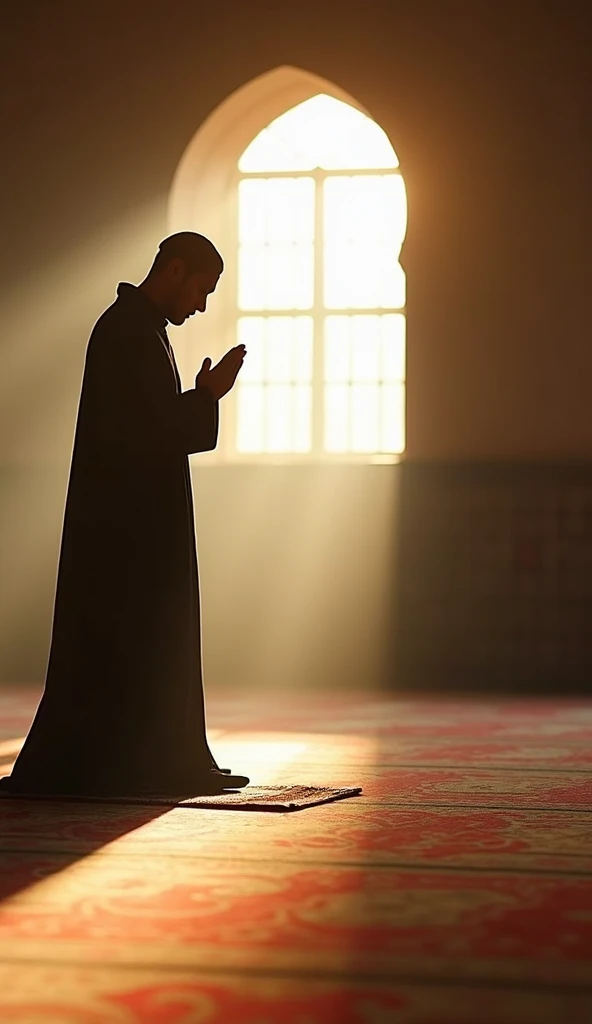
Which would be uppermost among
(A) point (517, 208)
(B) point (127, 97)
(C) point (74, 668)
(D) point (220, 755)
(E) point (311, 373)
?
(B) point (127, 97)

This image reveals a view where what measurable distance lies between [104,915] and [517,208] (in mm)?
7397

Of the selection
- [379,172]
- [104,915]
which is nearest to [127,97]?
[379,172]

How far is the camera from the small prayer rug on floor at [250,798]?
4.10 m

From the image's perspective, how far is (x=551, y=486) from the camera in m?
9.30

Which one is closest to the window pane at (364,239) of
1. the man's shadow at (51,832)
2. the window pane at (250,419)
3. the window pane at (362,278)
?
the window pane at (362,278)

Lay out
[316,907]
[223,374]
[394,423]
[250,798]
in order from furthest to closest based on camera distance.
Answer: [394,423] < [223,374] < [250,798] < [316,907]

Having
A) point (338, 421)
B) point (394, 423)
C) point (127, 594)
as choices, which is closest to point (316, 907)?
point (127, 594)

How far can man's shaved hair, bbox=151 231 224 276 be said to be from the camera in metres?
4.52

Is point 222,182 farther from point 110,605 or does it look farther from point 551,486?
point 110,605

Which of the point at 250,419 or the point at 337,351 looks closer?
the point at 337,351

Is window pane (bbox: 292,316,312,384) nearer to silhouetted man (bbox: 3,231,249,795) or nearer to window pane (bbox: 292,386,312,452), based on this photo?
window pane (bbox: 292,386,312,452)

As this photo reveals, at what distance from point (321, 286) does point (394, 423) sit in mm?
1070

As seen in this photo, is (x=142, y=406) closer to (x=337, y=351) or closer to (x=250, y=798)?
(x=250, y=798)

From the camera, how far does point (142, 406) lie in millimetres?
4457
